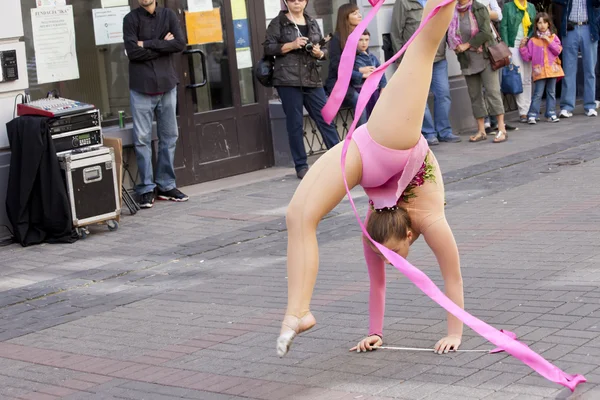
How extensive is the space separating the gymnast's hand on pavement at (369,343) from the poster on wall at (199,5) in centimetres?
733

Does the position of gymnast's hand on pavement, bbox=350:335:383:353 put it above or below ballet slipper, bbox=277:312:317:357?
below

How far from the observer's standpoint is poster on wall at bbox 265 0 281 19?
13352mm

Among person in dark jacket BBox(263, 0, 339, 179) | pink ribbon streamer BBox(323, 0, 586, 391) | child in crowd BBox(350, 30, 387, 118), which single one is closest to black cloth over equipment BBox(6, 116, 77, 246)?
person in dark jacket BBox(263, 0, 339, 179)

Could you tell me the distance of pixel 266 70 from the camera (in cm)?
1204

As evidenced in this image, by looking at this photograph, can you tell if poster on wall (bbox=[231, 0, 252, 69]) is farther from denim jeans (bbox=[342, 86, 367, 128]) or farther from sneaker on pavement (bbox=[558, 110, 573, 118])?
sneaker on pavement (bbox=[558, 110, 573, 118])

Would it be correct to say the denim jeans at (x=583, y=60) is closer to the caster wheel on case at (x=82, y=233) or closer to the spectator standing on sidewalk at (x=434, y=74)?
the spectator standing on sidewalk at (x=434, y=74)

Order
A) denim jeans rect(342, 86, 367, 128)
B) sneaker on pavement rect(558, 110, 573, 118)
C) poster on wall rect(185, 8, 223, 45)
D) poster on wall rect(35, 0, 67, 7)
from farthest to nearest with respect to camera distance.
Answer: sneaker on pavement rect(558, 110, 573, 118) → denim jeans rect(342, 86, 367, 128) → poster on wall rect(185, 8, 223, 45) → poster on wall rect(35, 0, 67, 7)

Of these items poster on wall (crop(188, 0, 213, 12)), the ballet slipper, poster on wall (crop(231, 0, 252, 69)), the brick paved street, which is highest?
poster on wall (crop(188, 0, 213, 12))

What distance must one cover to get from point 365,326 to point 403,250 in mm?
1117

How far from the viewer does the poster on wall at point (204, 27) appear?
40.7ft

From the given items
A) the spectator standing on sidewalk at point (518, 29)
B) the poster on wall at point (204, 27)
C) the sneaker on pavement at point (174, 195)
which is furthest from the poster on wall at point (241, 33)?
the spectator standing on sidewalk at point (518, 29)

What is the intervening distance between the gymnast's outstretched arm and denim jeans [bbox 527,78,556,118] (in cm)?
1097

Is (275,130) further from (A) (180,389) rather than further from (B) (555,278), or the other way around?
(A) (180,389)

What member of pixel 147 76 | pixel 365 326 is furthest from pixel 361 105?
pixel 147 76
